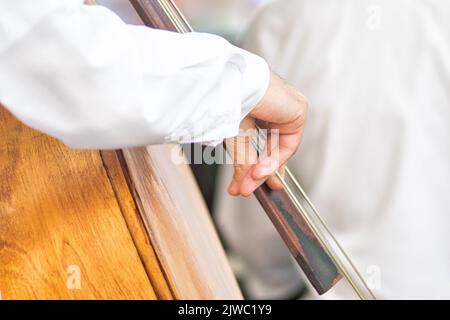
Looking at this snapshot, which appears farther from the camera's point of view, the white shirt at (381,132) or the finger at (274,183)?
the white shirt at (381,132)

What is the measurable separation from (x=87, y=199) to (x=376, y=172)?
53 centimetres

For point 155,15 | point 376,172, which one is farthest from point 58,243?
point 376,172

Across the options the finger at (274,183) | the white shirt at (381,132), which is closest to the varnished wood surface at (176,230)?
the finger at (274,183)

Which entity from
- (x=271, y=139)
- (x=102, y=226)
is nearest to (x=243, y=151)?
(x=271, y=139)

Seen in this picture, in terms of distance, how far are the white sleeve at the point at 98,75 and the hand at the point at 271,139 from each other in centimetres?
10

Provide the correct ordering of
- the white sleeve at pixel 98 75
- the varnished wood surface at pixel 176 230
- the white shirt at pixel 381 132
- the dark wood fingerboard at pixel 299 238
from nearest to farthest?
the white sleeve at pixel 98 75
the varnished wood surface at pixel 176 230
the dark wood fingerboard at pixel 299 238
the white shirt at pixel 381 132

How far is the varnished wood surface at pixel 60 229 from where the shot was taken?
0.48m

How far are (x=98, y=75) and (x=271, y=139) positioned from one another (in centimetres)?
25

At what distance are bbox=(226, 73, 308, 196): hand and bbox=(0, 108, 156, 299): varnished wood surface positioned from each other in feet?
0.46

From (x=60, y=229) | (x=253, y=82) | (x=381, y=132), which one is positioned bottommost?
(x=381, y=132)

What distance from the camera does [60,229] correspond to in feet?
1.67

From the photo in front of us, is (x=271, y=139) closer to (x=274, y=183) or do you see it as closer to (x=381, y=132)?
(x=274, y=183)

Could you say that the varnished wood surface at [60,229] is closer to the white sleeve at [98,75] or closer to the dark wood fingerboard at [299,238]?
the white sleeve at [98,75]

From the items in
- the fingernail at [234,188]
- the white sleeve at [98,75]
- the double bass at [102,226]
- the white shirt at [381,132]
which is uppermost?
the white sleeve at [98,75]
